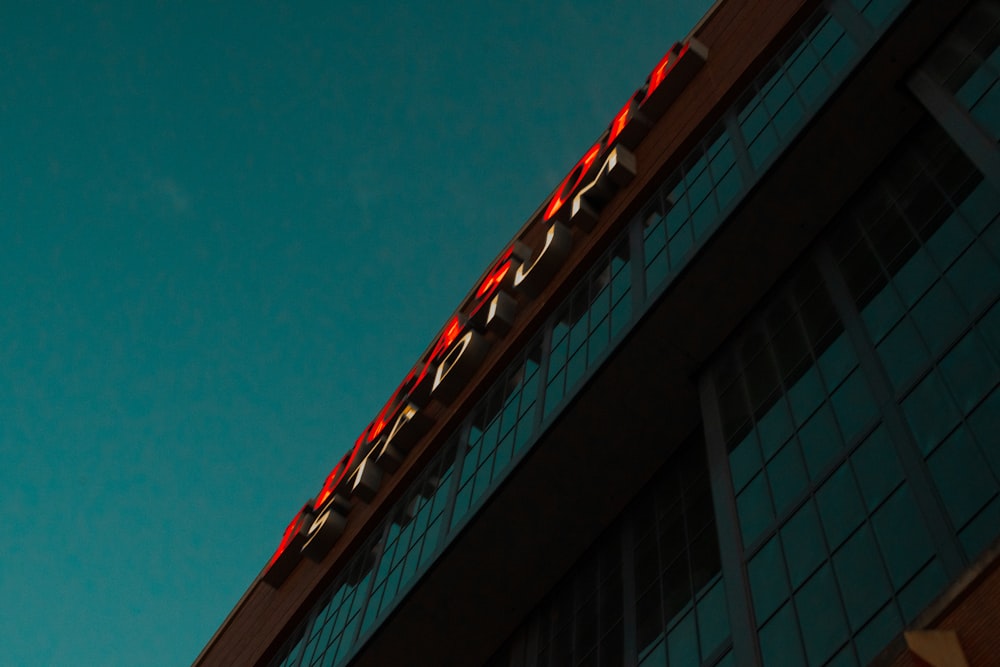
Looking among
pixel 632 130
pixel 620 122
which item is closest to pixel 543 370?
pixel 632 130

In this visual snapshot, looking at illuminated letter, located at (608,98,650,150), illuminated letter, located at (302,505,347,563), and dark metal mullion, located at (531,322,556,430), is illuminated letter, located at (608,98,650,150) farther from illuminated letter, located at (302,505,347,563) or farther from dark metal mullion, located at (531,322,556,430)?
illuminated letter, located at (302,505,347,563)

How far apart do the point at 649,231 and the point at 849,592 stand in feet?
43.4

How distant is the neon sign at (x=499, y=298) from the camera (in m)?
28.3

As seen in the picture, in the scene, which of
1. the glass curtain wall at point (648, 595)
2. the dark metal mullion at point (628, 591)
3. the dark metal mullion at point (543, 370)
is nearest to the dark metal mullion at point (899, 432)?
the glass curtain wall at point (648, 595)

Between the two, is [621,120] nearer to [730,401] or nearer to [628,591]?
[730,401]

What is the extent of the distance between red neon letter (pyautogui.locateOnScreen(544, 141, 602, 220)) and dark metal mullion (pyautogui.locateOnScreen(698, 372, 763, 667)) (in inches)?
470

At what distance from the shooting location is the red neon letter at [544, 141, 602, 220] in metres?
30.8

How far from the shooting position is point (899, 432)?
45.9 ft

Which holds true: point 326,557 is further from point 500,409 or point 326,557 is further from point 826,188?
point 826,188

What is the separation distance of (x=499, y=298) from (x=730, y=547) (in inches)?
581

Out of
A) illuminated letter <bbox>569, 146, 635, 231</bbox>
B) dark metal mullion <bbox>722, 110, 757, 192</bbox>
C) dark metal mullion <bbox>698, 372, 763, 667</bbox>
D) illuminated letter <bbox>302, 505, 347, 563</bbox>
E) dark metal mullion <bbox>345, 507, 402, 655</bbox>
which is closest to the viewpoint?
dark metal mullion <bbox>698, 372, 763, 667</bbox>

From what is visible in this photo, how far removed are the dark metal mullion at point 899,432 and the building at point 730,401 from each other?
0.04 meters

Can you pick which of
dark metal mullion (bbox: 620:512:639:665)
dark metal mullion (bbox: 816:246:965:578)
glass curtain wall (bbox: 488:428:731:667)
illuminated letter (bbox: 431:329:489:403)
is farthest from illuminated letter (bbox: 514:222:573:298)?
dark metal mullion (bbox: 816:246:965:578)

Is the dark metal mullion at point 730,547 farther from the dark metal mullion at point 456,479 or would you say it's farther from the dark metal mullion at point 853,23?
the dark metal mullion at point 456,479
